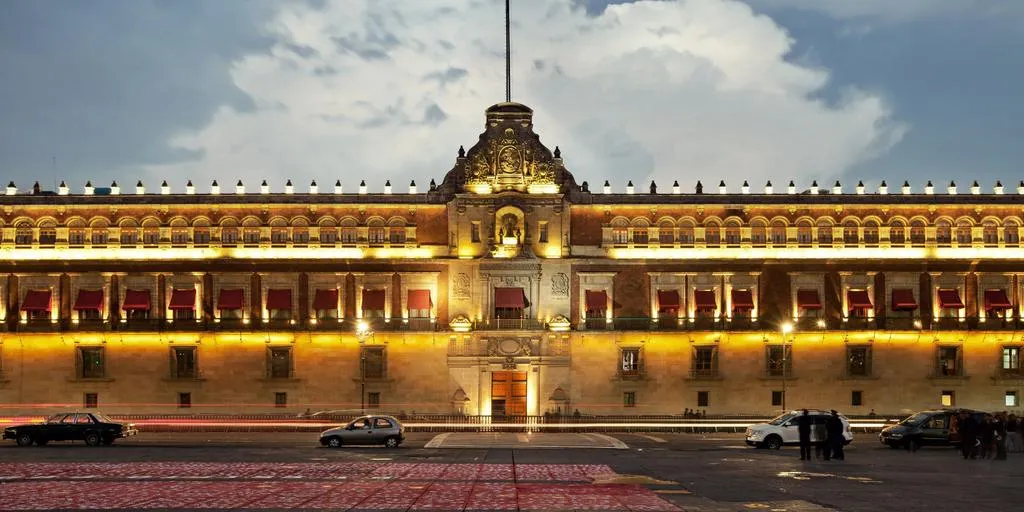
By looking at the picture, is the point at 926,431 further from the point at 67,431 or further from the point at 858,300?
the point at 67,431

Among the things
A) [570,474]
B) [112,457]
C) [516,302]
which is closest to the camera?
[570,474]

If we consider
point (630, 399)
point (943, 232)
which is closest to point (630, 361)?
point (630, 399)

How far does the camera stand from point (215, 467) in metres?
36.3

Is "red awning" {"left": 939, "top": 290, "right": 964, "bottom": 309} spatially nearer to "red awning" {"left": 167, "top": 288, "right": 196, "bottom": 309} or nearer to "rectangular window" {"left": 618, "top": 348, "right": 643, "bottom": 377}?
"rectangular window" {"left": 618, "top": 348, "right": 643, "bottom": 377}

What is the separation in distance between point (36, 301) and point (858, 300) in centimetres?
4710

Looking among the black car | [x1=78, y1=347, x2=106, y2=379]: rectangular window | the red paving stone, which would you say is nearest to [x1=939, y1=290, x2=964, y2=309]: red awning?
the red paving stone

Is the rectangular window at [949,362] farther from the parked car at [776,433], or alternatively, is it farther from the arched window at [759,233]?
the parked car at [776,433]

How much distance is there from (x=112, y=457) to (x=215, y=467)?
6253mm

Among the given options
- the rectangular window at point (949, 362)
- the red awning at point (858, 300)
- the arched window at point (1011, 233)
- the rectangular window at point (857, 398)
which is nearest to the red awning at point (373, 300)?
the red awning at point (858, 300)

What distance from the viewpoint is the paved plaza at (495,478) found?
90.0ft

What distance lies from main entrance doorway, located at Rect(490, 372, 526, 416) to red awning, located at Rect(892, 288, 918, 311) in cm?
2190

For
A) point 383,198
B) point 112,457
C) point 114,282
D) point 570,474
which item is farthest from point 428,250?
point 570,474

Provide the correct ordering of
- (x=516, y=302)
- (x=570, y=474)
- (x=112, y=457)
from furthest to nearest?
(x=516, y=302) → (x=112, y=457) → (x=570, y=474)

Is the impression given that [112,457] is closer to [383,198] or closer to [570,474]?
[570,474]
